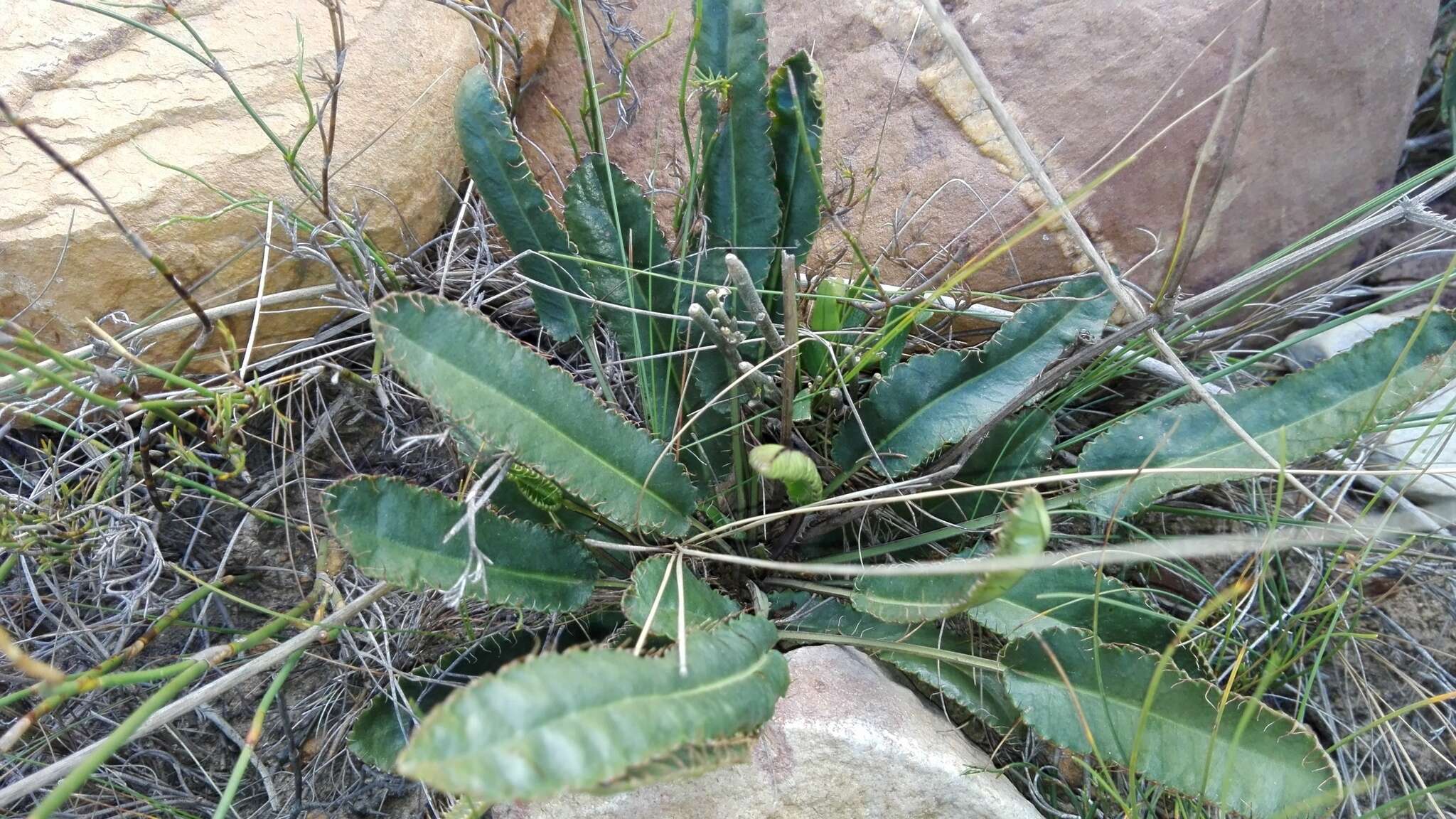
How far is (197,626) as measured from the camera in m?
0.90

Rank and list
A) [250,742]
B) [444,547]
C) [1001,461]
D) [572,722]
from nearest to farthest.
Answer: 1. [572,722]
2. [250,742]
3. [444,547]
4. [1001,461]

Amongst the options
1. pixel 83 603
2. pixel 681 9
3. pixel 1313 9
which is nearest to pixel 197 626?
pixel 83 603

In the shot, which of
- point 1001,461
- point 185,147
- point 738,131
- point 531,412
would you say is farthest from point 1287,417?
point 185,147

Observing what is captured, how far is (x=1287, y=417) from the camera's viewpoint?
3.10 ft

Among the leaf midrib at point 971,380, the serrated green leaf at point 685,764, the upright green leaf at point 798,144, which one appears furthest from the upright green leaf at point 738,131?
the serrated green leaf at point 685,764

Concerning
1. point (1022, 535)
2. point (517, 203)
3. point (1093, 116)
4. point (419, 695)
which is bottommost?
point (419, 695)

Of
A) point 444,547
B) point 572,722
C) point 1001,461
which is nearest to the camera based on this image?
point 572,722

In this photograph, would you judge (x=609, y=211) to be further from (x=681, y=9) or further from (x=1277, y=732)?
(x=1277, y=732)

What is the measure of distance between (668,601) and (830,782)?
23 cm

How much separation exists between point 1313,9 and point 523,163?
1.02m

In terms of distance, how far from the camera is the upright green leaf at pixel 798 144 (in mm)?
974

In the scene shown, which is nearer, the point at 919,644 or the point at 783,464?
the point at 783,464

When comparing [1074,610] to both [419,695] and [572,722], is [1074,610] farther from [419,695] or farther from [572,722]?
[419,695]

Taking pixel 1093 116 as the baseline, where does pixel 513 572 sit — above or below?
below
